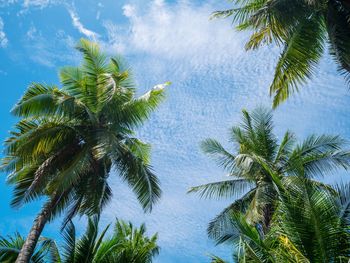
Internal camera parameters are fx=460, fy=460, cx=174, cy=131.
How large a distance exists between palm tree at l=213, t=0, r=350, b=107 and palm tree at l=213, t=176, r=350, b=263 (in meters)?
4.01

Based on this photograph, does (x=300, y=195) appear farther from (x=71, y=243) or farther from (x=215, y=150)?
(x=215, y=150)

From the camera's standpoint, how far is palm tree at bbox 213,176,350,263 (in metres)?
8.16

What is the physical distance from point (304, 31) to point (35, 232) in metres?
9.58

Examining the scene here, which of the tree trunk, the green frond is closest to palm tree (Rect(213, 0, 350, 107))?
the green frond

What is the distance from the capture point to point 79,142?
15758 mm

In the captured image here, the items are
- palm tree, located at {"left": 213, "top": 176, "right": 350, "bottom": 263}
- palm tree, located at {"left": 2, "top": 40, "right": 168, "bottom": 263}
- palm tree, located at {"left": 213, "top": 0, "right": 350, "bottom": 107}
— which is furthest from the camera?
palm tree, located at {"left": 2, "top": 40, "right": 168, "bottom": 263}

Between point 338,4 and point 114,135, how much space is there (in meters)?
7.76

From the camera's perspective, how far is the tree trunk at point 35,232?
1288cm

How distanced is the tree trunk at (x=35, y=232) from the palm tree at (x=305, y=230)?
22.8 feet

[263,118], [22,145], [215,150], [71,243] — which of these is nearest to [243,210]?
[215,150]

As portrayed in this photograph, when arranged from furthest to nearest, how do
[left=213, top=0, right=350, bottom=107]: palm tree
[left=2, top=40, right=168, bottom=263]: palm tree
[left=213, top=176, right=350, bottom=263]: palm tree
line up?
[left=2, top=40, right=168, bottom=263]: palm tree → [left=213, top=0, right=350, bottom=107]: palm tree → [left=213, top=176, right=350, bottom=263]: palm tree

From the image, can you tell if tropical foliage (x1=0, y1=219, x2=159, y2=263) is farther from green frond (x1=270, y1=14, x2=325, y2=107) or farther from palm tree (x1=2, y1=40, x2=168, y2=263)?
green frond (x1=270, y1=14, x2=325, y2=107)

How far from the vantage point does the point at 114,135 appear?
49.4ft

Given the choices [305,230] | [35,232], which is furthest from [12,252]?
[305,230]
